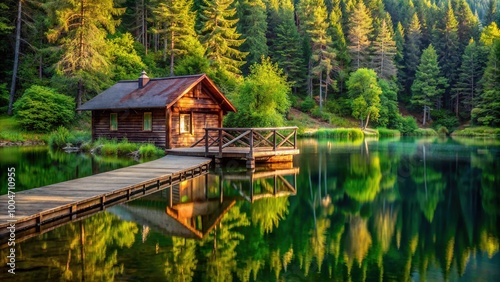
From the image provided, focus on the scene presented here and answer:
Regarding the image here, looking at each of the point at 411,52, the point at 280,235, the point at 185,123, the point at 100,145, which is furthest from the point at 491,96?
the point at 280,235

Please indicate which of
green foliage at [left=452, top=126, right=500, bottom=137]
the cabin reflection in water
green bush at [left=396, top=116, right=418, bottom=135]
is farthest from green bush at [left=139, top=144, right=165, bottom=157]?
green foliage at [left=452, top=126, right=500, bottom=137]

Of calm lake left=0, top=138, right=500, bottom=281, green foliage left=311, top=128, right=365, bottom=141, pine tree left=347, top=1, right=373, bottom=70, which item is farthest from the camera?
pine tree left=347, top=1, right=373, bottom=70

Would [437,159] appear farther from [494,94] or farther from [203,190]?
[494,94]

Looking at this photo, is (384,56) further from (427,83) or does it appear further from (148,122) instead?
(148,122)

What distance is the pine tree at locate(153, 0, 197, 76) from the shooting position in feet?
174

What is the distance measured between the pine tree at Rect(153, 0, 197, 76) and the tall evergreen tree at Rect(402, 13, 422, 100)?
4217 cm

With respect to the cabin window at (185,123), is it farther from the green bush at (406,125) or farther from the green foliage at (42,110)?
the green bush at (406,125)

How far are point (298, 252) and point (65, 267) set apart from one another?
14.4 ft

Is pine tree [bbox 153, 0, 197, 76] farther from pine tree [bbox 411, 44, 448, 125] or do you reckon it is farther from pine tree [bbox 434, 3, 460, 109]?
pine tree [bbox 434, 3, 460, 109]

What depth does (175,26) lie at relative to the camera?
53844 mm

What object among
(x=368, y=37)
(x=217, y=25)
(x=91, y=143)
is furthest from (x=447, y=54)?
(x=91, y=143)

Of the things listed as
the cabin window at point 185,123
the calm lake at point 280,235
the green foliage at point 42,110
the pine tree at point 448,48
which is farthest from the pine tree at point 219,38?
the calm lake at point 280,235

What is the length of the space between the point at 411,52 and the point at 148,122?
62728 mm

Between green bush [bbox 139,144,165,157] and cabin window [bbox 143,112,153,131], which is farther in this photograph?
cabin window [bbox 143,112,153,131]
